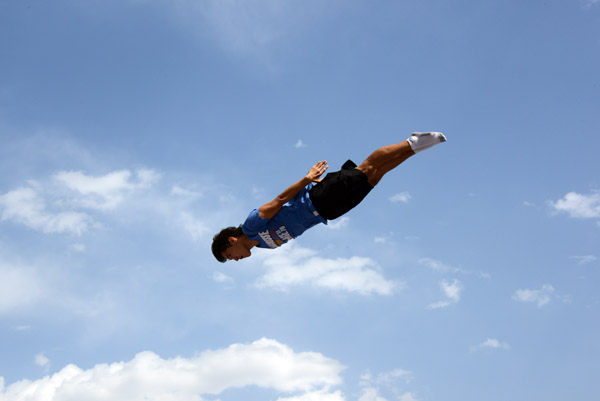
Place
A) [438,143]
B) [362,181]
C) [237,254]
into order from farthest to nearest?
[237,254]
[362,181]
[438,143]

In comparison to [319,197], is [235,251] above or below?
below

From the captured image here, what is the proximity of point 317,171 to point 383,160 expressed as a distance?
3.87 ft

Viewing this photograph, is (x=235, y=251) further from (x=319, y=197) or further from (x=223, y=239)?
(x=319, y=197)

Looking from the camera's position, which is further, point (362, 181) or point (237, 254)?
point (237, 254)

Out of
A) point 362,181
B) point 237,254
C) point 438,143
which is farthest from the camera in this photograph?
point 237,254

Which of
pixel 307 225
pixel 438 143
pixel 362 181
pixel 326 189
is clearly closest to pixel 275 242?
pixel 307 225

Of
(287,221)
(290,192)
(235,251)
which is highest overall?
(290,192)

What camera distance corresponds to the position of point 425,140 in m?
7.98

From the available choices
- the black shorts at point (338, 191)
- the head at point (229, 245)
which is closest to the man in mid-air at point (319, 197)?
the black shorts at point (338, 191)

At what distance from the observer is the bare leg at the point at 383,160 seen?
8.25m

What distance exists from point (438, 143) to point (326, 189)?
2.06 m

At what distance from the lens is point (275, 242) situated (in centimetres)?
898

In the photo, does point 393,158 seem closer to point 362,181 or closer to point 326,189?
point 362,181

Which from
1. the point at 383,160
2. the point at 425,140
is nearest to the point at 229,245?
the point at 383,160
